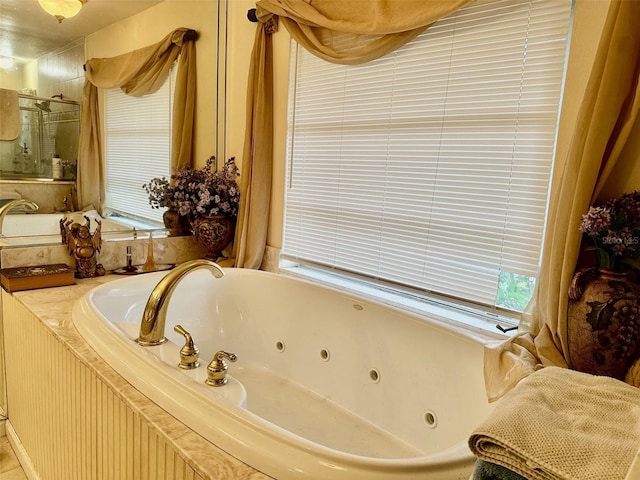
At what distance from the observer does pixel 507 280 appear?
1.75 metres

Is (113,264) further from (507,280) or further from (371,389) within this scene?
(507,280)

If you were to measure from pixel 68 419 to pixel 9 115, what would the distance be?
56.3 inches

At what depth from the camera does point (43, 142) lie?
2.15 m

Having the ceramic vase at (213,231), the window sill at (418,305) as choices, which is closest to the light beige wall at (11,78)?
the ceramic vase at (213,231)

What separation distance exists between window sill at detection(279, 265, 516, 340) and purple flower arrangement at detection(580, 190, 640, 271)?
18.6 inches

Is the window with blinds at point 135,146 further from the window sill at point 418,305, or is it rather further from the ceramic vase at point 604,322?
the ceramic vase at point 604,322

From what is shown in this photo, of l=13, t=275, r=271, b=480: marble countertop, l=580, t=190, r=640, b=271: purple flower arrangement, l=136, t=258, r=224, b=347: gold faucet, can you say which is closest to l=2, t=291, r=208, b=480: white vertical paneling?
l=13, t=275, r=271, b=480: marble countertop

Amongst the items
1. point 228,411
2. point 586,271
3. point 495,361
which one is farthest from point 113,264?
point 586,271

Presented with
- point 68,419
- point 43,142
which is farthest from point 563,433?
point 43,142

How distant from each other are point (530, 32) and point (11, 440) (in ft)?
9.02

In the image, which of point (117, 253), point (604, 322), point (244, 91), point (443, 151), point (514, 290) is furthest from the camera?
point (244, 91)

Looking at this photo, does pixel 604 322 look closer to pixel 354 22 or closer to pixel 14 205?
pixel 354 22

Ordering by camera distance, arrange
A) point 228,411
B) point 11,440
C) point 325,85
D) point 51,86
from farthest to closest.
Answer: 1. point 325,85
2. point 51,86
3. point 11,440
4. point 228,411

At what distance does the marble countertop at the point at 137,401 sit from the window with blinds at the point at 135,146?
0.81 meters
